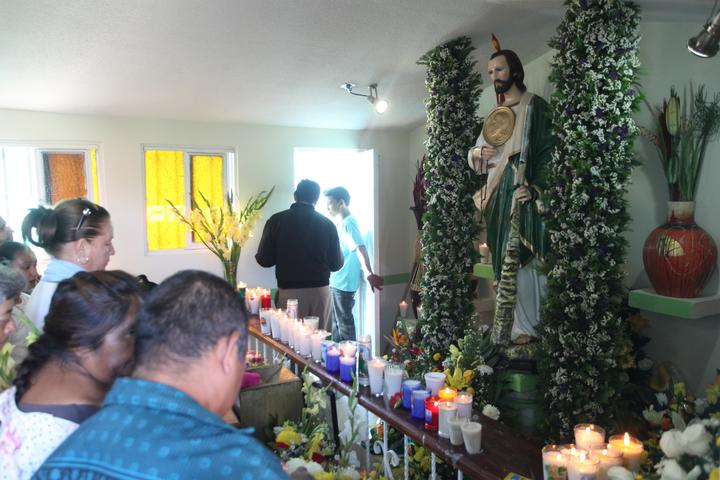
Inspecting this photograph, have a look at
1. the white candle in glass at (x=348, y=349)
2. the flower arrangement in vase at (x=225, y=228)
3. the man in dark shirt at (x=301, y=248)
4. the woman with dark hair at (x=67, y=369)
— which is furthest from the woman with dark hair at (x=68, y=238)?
the flower arrangement in vase at (x=225, y=228)

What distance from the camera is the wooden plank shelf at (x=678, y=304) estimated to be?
10.2 feet

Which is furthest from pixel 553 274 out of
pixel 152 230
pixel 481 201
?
pixel 152 230

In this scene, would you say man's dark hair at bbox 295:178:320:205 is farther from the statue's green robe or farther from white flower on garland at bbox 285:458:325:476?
white flower on garland at bbox 285:458:325:476

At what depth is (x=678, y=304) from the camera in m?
3.17

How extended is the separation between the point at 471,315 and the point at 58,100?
12.3 ft

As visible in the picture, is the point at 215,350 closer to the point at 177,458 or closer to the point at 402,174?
the point at 177,458

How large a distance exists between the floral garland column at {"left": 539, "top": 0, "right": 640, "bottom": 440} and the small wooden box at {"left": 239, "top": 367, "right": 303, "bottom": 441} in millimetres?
1722

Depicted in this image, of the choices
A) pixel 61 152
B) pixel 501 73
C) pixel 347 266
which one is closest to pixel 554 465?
pixel 501 73

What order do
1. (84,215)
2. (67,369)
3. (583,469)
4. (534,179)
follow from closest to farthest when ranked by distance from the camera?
(67,369) → (583,469) → (84,215) → (534,179)

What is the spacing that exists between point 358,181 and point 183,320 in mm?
5249

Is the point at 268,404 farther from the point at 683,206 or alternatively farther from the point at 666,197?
the point at 666,197

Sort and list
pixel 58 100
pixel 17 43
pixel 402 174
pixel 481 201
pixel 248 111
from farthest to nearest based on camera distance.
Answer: pixel 402 174
pixel 248 111
pixel 58 100
pixel 481 201
pixel 17 43

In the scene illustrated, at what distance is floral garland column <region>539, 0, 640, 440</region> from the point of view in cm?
305

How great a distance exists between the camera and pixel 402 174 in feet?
21.1
